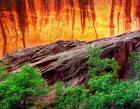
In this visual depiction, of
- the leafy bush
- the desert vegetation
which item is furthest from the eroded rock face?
the leafy bush

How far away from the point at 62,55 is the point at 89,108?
470 centimetres

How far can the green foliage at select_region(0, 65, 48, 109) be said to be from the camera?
1449cm

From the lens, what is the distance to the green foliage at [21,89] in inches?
571

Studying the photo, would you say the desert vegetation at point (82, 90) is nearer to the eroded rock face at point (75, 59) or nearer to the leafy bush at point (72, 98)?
the leafy bush at point (72, 98)

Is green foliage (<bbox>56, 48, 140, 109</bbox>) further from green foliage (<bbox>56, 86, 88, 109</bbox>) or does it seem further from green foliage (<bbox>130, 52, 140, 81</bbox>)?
green foliage (<bbox>130, 52, 140, 81</bbox>)

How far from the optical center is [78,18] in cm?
2525

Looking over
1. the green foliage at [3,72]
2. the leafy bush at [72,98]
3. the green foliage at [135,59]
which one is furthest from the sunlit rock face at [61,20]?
the leafy bush at [72,98]

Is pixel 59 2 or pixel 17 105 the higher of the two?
pixel 59 2

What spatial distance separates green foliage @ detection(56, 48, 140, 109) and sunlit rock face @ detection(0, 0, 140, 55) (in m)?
8.66

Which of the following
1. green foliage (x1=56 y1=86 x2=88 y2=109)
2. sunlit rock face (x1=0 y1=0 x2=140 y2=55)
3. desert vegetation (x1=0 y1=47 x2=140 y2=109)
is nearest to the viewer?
desert vegetation (x1=0 y1=47 x2=140 y2=109)

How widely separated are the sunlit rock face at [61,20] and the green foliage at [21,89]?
909 cm

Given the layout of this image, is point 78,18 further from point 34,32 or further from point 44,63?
point 44,63

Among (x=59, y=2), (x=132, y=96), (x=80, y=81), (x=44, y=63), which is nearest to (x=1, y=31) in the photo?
(x=59, y=2)

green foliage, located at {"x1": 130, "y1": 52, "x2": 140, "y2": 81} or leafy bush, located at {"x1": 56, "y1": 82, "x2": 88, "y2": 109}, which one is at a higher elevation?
green foliage, located at {"x1": 130, "y1": 52, "x2": 140, "y2": 81}
